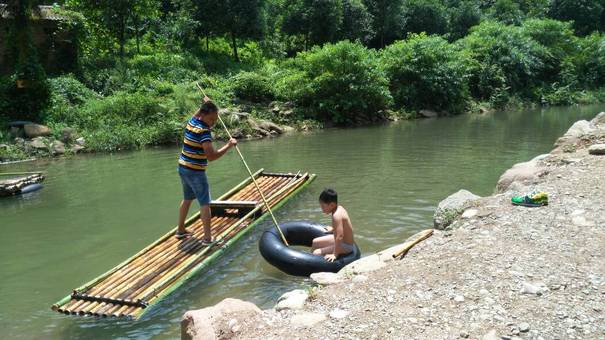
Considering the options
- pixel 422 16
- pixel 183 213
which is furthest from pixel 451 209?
pixel 422 16

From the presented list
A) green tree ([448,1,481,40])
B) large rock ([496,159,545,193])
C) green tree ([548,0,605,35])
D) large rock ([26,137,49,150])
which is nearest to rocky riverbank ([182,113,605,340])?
large rock ([496,159,545,193])

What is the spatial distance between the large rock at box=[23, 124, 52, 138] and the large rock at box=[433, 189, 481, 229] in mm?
14681

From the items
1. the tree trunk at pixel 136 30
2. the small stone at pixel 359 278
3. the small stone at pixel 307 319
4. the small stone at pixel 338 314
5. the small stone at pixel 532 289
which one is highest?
the tree trunk at pixel 136 30

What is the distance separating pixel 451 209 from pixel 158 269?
3.78 m

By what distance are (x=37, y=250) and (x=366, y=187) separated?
6.20m

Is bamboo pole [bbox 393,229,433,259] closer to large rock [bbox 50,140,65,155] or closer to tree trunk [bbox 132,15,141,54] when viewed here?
large rock [bbox 50,140,65,155]

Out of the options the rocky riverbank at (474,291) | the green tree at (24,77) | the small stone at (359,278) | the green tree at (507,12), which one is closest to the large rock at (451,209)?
the rocky riverbank at (474,291)

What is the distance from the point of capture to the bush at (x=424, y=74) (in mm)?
26922

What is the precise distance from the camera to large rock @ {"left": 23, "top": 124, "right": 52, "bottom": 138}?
17.8m

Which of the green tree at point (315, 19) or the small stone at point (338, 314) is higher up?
the green tree at point (315, 19)

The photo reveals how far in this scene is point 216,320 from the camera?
4.74 m

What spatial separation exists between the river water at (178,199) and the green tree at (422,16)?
21.9 meters

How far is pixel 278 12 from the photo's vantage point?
37.0 m

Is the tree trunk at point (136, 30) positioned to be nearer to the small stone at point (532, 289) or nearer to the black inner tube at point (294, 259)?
the black inner tube at point (294, 259)
